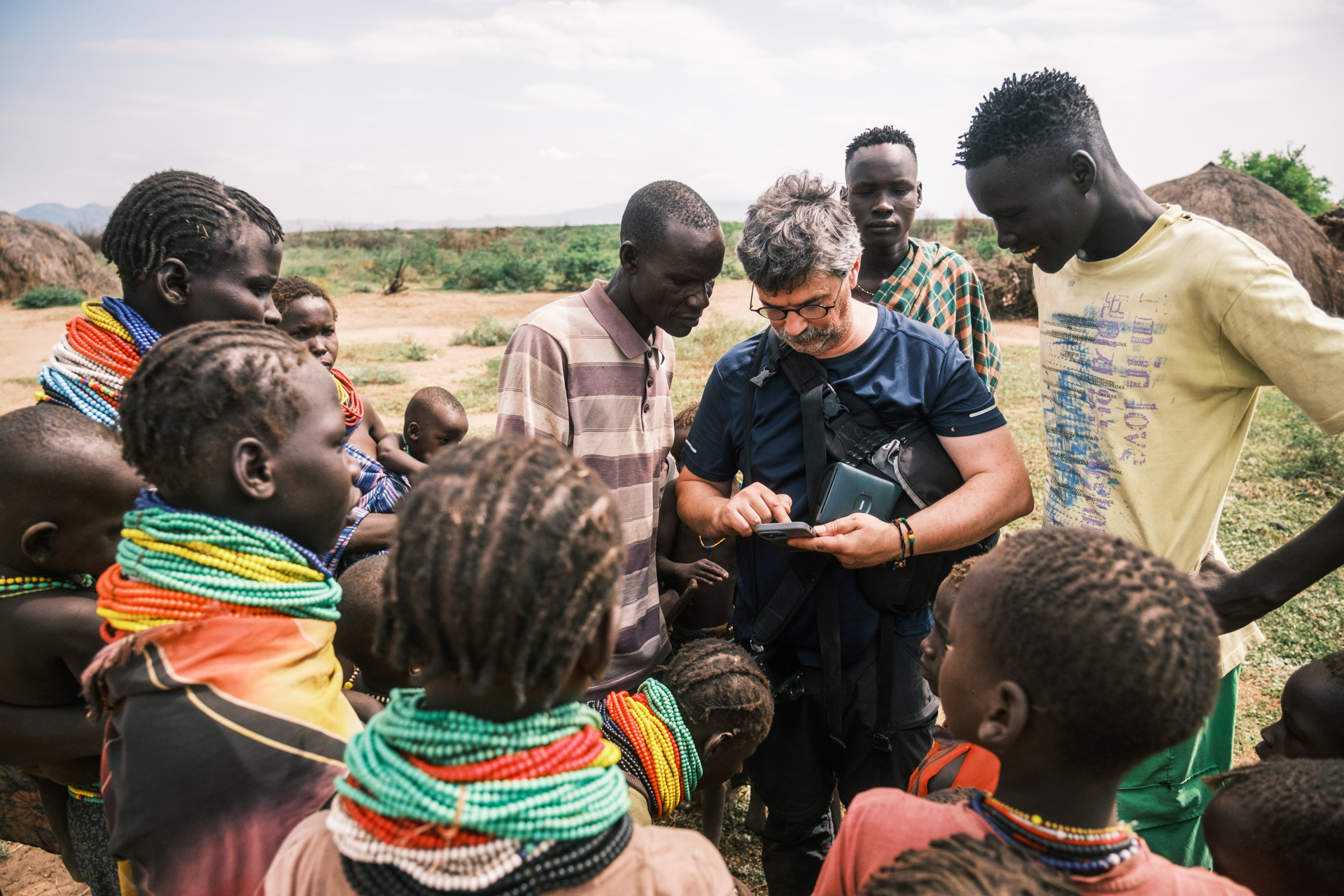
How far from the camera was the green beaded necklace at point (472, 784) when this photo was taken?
39.3 inches

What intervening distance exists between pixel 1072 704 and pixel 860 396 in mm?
1338

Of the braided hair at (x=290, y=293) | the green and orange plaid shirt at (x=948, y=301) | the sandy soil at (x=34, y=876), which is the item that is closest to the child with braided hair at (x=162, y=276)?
the braided hair at (x=290, y=293)

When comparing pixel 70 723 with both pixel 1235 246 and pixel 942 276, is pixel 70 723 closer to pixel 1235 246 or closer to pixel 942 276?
pixel 1235 246

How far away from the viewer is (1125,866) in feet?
3.75

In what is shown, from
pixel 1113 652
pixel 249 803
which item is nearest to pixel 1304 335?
pixel 1113 652

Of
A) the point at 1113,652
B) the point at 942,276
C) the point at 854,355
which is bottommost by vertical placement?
the point at 1113,652

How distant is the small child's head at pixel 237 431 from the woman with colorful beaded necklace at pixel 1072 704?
1142 mm

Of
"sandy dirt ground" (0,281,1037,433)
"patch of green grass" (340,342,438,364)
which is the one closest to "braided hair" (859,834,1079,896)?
"sandy dirt ground" (0,281,1037,433)

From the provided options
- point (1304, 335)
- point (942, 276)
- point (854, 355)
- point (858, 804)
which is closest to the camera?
point (858, 804)

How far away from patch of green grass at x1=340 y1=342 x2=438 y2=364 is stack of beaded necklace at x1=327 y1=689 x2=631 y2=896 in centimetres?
1284

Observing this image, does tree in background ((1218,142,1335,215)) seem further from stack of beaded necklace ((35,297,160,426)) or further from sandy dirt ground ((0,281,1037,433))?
stack of beaded necklace ((35,297,160,426))

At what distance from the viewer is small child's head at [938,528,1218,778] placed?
3.71 feet

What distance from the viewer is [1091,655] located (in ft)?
3.73

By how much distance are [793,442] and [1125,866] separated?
148 centimetres
